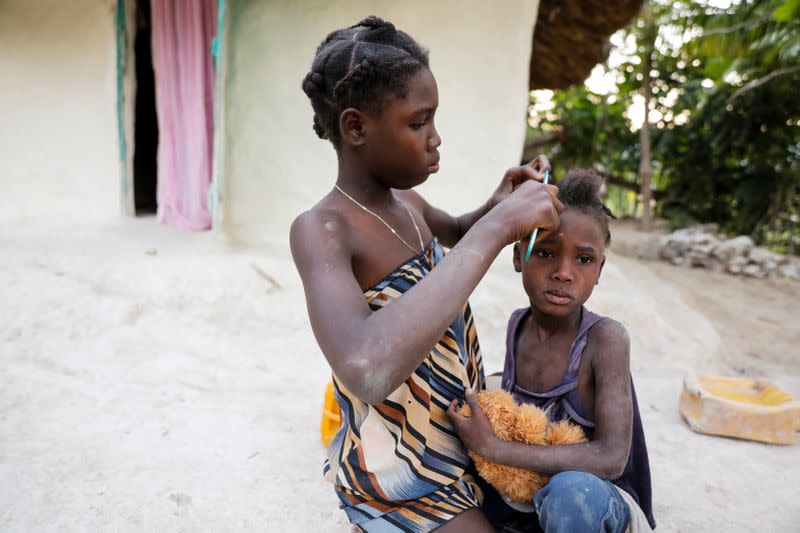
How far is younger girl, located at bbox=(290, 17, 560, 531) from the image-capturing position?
1078 mm

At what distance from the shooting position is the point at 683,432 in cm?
262

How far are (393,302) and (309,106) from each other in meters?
3.62

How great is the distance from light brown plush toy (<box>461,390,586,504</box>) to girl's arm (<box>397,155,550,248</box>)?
0.42m

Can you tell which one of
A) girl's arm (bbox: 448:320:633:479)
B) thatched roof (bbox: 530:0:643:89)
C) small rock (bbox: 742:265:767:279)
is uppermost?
thatched roof (bbox: 530:0:643:89)

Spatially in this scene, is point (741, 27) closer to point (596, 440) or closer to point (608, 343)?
point (608, 343)

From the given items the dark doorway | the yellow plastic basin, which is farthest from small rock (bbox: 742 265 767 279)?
the dark doorway

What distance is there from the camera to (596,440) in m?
1.26

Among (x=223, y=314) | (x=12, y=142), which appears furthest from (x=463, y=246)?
(x=12, y=142)

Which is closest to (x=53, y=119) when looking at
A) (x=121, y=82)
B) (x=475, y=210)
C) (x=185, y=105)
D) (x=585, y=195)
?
(x=121, y=82)

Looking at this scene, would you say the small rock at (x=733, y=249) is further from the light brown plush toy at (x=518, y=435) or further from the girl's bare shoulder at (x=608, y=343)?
the light brown plush toy at (x=518, y=435)

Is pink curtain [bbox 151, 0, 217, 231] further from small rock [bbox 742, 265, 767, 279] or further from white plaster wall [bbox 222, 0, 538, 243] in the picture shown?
small rock [bbox 742, 265, 767, 279]

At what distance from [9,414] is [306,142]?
2.68 m

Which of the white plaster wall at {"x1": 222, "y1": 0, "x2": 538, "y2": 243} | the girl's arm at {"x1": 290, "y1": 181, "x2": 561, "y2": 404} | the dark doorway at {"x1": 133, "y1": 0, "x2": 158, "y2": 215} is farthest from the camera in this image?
the dark doorway at {"x1": 133, "y1": 0, "x2": 158, "y2": 215}

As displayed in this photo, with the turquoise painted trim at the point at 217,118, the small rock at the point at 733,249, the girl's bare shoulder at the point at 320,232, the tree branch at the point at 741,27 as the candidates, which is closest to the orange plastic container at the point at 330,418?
the girl's bare shoulder at the point at 320,232
